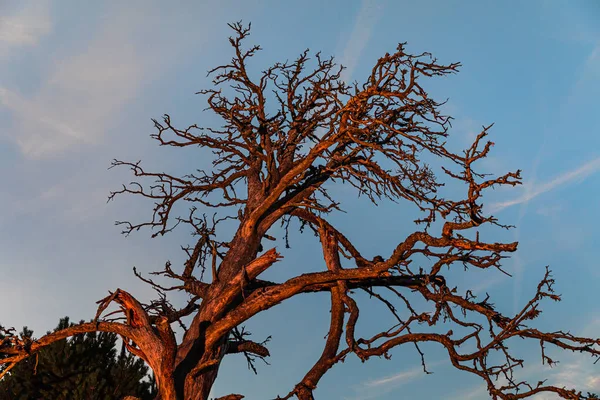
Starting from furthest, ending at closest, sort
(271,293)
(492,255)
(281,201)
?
(281,201), (271,293), (492,255)

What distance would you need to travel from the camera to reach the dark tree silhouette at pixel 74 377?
10828mm

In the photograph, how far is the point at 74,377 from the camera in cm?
1112

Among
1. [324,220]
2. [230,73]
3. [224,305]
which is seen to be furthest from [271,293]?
[230,73]

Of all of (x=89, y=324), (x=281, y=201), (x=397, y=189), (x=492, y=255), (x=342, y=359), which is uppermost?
(x=281, y=201)

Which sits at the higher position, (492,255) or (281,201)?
(281,201)

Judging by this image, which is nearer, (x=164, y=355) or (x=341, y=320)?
(x=164, y=355)

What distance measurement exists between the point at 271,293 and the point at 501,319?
152 inches

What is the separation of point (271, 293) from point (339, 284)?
4.24 feet

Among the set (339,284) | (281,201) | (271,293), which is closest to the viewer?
(271,293)

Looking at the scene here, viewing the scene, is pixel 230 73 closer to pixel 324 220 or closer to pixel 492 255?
pixel 324 220

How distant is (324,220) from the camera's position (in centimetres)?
998

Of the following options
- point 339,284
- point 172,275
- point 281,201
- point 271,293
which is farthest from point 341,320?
point 172,275

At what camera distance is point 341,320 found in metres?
9.14

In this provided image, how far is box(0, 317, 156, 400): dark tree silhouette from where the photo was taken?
10828 millimetres
